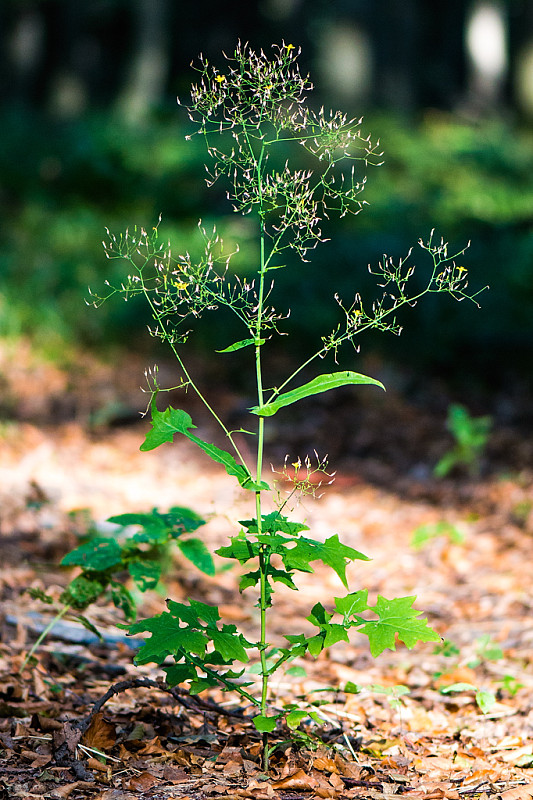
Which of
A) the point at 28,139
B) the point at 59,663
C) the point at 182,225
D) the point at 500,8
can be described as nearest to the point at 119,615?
the point at 59,663

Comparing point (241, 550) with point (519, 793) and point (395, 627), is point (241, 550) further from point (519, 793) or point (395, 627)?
point (519, 793)

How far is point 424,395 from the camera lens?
6270 mm

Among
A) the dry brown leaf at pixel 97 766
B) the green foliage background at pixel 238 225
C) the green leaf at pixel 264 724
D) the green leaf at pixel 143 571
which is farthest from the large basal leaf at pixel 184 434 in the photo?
the green foliage background at pixel 238 225

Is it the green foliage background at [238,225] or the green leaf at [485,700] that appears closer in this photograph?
the green leaf at [485,700]

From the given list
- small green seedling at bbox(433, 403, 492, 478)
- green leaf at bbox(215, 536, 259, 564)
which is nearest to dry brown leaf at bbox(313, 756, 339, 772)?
green leaf at bbox(215, 536, 259, 564)

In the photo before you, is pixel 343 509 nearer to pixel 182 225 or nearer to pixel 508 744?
pixel 508 744

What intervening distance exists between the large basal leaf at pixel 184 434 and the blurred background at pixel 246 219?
14.3ft

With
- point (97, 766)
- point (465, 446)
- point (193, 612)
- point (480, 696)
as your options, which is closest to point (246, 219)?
point (465, 446)

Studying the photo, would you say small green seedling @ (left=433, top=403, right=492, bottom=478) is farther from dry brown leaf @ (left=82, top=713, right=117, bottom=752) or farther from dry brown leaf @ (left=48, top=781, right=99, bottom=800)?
dry brown leaf @ (left=48, top=781, right=99, bottom=800)

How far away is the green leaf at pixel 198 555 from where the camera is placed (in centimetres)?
221

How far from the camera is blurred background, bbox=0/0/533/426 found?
636 cm

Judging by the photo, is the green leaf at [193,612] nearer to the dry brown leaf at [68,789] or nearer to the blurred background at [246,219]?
the dry brown leaf at [68,789]

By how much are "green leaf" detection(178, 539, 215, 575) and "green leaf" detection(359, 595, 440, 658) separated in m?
0.57

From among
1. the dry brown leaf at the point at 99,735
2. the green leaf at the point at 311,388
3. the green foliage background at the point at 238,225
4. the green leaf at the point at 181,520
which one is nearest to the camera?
the green leaf at the point at 311,388
